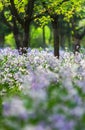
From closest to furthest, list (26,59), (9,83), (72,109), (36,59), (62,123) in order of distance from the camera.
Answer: (62,123)
(72,109)
(9,83)
(36,59)
(26,59)

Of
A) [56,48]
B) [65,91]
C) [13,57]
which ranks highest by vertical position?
[65,91]

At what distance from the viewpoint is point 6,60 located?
16312 millimetres

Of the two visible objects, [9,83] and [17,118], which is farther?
[9,83]

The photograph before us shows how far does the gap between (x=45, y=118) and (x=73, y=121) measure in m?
0.29

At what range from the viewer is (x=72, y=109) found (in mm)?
4562

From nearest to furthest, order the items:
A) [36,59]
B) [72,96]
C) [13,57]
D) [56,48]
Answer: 1. [72,96]
2. [36,59]
3. [13,57]
4. [56,48]

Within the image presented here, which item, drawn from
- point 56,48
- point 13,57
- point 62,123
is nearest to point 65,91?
point 62,123

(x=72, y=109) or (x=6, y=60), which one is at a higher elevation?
(x=72, y=109)

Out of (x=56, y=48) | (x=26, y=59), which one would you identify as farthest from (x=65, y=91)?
(x=56, y=48)

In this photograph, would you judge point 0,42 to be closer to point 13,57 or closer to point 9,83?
point 13,57

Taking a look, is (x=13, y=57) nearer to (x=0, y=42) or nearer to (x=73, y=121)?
(x=73, y=121)

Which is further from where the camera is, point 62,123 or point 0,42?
point 0,42

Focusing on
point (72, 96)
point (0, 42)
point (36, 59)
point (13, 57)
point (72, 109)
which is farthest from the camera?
point (0, 42)

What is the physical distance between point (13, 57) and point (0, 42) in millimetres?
47105
